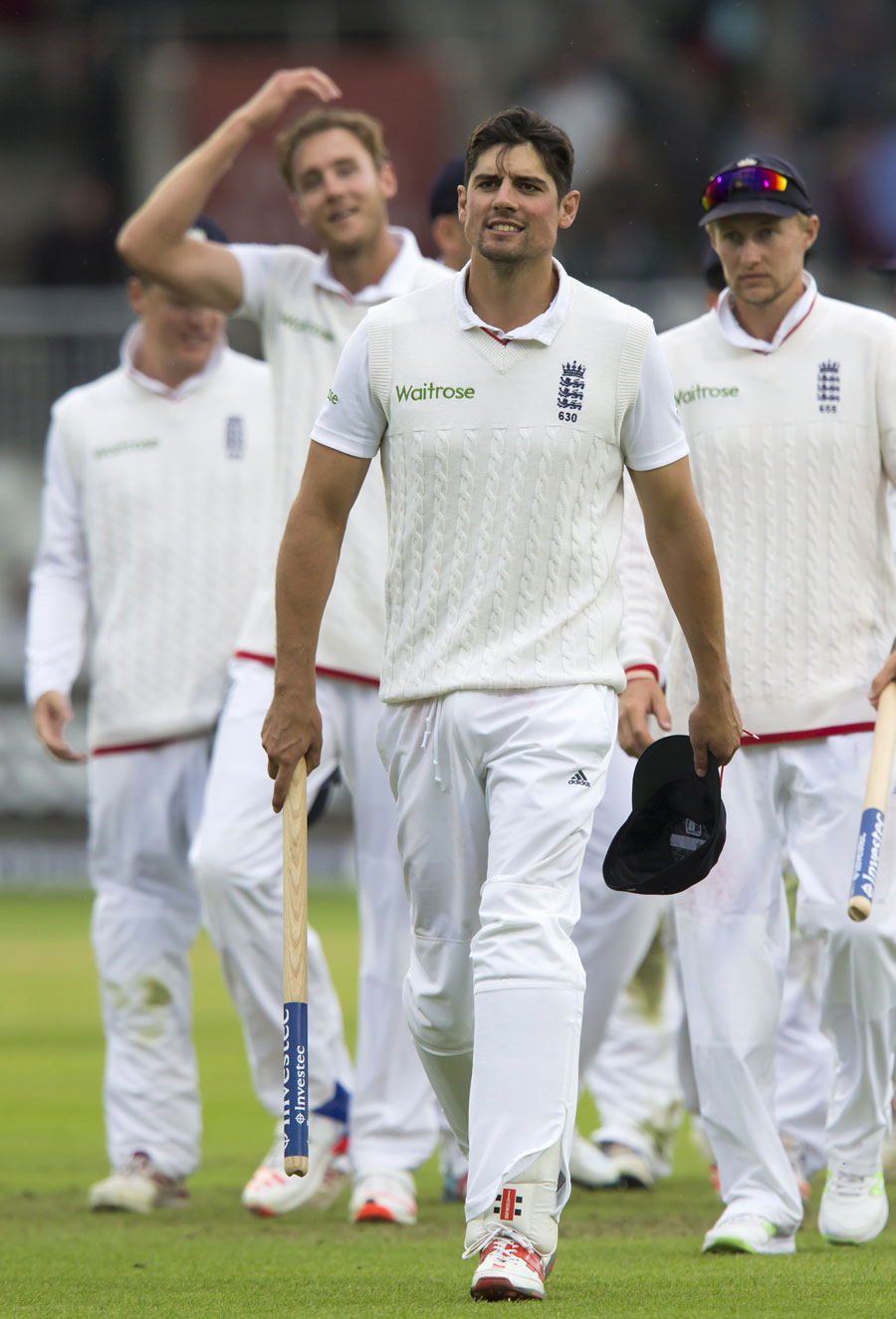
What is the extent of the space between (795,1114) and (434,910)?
2.23 meters

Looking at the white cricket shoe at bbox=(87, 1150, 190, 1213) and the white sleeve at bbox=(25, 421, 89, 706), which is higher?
the white sleeve at bbox=(25, 421, 89, 706)

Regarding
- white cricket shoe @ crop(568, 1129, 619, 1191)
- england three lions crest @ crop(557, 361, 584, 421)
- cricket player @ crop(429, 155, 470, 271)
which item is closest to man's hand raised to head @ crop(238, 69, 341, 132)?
cricket player @ crop(429, 155, 470, 271)

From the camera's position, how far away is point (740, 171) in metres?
5.86

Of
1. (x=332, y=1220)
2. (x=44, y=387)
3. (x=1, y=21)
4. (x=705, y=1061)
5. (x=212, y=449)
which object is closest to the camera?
(x=705, y=1061)

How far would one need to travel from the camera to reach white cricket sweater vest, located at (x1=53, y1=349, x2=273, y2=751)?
724cm

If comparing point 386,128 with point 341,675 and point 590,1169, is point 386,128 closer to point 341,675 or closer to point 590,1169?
point 341,675

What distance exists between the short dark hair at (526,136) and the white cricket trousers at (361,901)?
6.70 feet

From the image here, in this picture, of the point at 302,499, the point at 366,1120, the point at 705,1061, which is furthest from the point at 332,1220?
the point at 302,499

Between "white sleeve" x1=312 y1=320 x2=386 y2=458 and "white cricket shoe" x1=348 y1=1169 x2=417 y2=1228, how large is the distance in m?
2.35

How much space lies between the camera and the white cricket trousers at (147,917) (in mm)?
6988

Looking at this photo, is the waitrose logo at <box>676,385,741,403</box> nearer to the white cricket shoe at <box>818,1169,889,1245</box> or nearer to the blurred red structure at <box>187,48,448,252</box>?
the white cricket shoe at <box>818,1169,889,1245</box>

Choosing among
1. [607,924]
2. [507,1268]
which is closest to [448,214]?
[607,924]

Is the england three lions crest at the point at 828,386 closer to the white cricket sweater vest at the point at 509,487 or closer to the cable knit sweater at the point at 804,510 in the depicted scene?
the cable knit sweater at the point at 804,510

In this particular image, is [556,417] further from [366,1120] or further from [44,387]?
[44,387]
